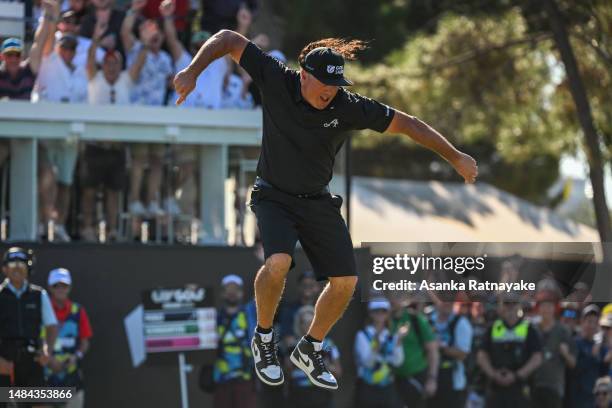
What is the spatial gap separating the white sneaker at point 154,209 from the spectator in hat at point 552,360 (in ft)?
14.0

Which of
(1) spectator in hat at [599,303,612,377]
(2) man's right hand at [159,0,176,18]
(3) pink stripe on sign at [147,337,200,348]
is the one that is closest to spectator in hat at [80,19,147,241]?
(2) man's right hand at [159,0,176,18]

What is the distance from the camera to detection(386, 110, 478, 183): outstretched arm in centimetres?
845

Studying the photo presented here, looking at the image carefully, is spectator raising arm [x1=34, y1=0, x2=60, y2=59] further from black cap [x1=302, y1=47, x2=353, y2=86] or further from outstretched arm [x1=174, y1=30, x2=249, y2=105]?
black cap [x1=302, y1=47, x2=353, y2=86]

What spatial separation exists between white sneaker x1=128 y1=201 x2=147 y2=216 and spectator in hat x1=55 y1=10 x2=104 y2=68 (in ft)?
5.25

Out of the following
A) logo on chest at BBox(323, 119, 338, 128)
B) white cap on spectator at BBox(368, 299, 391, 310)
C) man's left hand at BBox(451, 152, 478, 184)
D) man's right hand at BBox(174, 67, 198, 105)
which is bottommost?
white cap on spectator at BBox(368, 299, 391, 310)

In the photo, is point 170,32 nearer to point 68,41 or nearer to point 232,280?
point 68,41

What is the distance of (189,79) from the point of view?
7.94m

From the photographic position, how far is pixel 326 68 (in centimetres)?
808

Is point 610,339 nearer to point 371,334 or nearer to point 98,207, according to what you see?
point 371,334

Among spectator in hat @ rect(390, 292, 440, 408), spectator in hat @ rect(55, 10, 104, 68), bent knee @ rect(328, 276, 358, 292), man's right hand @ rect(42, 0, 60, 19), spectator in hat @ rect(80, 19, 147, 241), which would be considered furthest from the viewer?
spectator in hat @ rect(55, 10, 104, 68)

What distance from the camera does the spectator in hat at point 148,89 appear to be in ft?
47.3

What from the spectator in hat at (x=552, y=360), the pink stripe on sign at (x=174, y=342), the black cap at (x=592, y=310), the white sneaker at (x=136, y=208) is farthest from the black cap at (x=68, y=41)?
the black cap at (x=592, y=310)

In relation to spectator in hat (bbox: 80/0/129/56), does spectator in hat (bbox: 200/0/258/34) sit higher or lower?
higher

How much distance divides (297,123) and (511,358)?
265 inches
